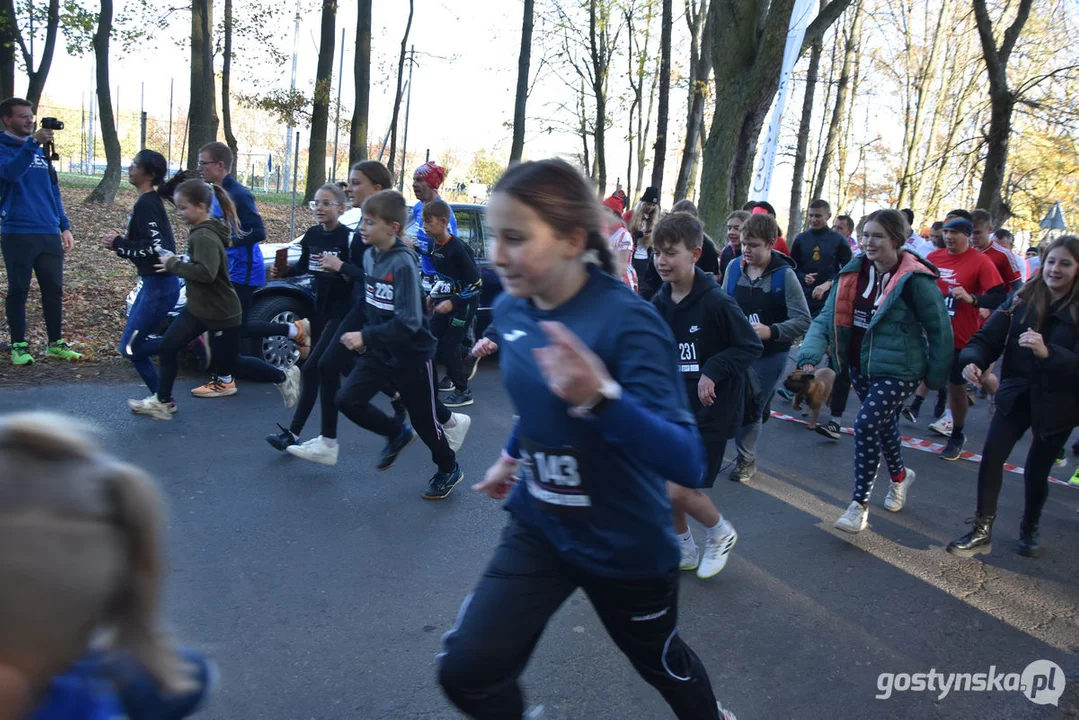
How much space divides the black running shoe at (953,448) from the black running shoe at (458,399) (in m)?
4.33

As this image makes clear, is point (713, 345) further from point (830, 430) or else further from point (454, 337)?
point (454, 337)

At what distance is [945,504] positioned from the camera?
19.3ft

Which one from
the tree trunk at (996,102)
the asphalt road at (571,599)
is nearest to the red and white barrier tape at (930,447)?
the asphalt road at (571,599)

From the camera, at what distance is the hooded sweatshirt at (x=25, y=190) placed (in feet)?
24.3

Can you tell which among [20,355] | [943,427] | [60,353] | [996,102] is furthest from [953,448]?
[996,102]

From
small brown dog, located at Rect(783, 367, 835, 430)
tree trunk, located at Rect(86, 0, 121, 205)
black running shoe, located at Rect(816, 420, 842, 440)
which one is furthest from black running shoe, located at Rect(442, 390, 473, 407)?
tree trunk, located at Rect(86, 0, 121, 205)

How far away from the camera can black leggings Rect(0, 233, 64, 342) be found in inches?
297

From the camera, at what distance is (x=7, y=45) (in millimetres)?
14367

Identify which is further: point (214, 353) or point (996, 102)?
point (996, 102)

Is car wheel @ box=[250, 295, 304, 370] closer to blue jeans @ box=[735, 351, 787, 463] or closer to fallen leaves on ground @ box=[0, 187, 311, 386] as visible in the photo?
fallen leaves on ground @ box=[0, 187, 311, 386]

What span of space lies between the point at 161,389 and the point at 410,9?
25.4 m

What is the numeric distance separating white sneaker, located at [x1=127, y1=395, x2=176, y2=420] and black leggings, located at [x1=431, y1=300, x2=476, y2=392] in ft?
7.84

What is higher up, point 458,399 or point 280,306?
point 280,306

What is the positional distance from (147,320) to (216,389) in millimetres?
1034
